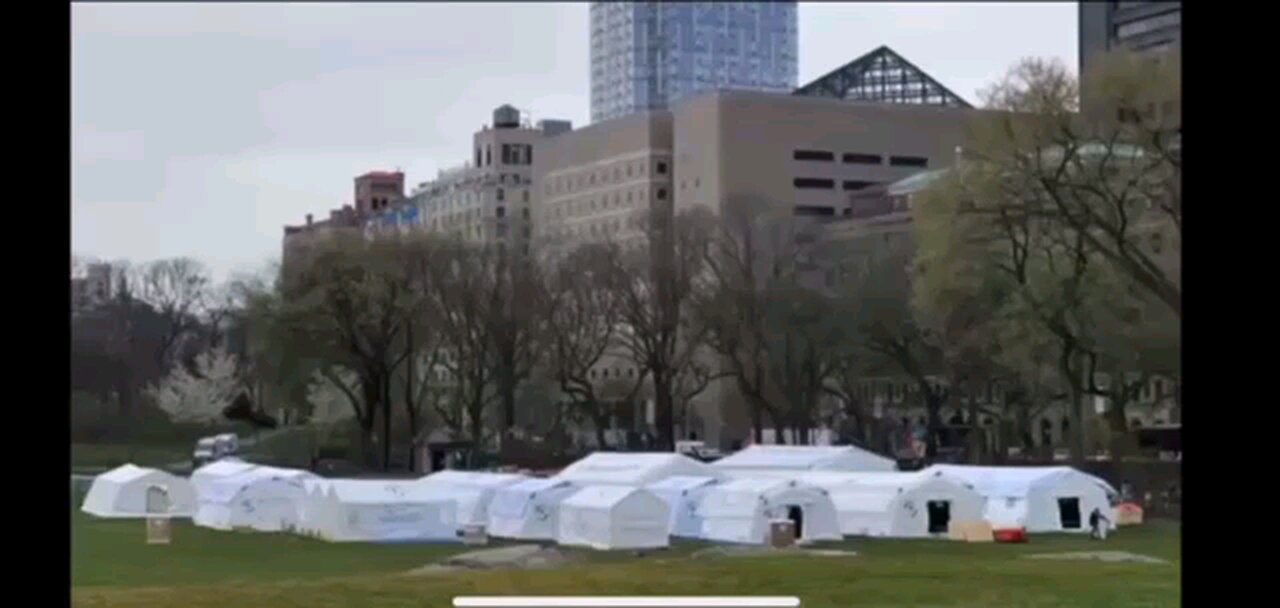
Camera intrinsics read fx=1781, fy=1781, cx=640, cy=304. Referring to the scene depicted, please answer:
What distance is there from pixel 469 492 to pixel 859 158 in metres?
33.2

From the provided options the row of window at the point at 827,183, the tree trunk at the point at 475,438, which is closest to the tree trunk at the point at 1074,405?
the tree trunk at the point at 475,438

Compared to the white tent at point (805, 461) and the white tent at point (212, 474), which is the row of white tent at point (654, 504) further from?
the white tent at point (805, 461)

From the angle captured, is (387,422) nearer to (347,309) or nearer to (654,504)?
(347,309)

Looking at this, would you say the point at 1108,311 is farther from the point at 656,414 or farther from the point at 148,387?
the point at 148,387

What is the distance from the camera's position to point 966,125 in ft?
141

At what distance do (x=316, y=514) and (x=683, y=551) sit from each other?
752cm

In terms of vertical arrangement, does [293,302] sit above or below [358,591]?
above

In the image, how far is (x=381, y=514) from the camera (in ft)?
108

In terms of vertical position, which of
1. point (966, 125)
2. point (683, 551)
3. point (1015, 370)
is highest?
point (966, 125)

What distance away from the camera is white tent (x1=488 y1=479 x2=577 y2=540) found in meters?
32.8

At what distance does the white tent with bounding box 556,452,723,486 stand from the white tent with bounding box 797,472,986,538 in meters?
3.41

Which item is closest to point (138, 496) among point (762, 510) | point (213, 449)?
point (213, 449)

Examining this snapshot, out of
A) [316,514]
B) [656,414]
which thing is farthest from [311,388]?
[316,514]
